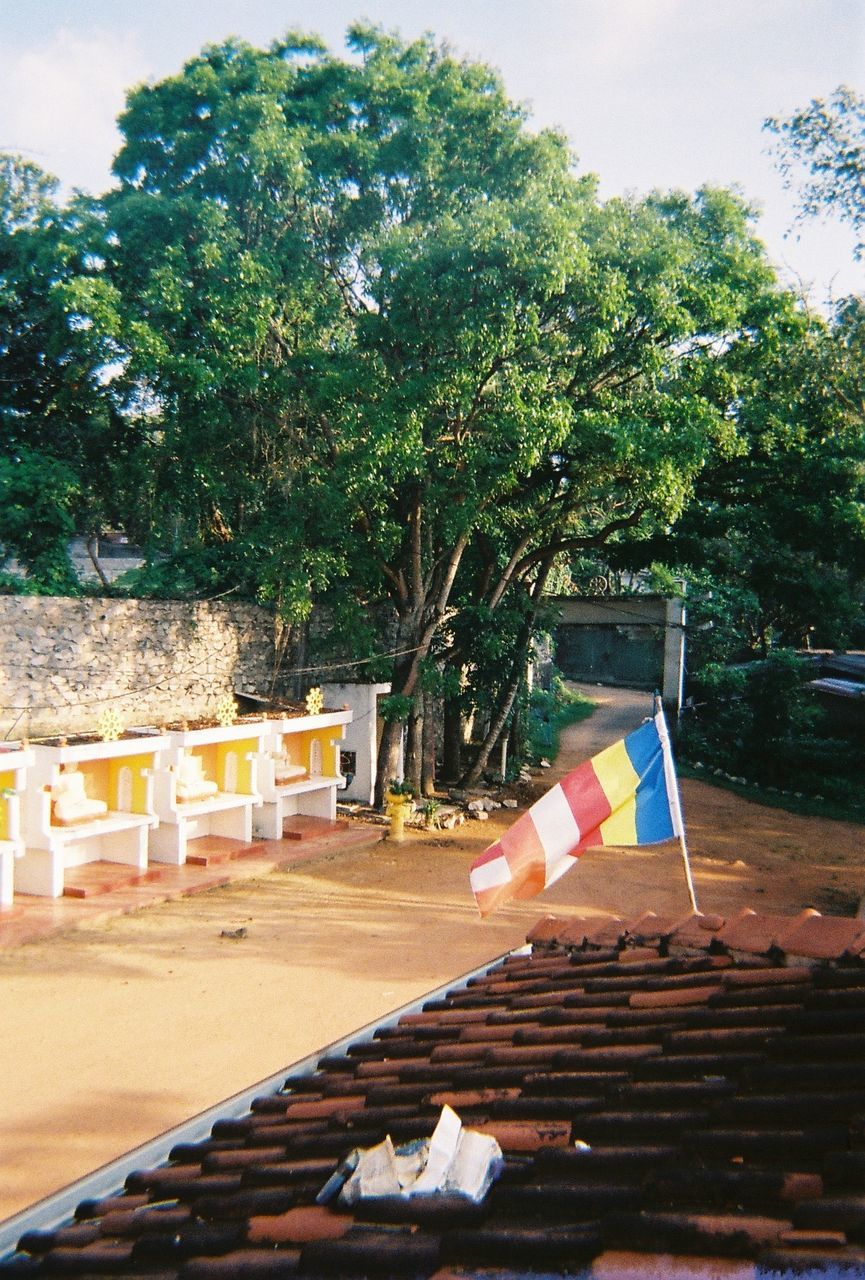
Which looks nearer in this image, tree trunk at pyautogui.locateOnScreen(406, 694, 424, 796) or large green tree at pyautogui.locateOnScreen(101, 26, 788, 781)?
large green tree at pyautogui.locateOnScreen(101, 26, 788, 781)

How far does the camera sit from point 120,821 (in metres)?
10.9

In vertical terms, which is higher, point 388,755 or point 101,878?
point 388,755

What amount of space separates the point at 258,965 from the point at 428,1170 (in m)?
7.11

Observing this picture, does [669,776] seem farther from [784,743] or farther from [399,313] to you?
[784,743]

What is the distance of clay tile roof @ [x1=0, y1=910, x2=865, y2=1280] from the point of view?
1.66 m

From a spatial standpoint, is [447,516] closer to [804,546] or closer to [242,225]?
[242,225]

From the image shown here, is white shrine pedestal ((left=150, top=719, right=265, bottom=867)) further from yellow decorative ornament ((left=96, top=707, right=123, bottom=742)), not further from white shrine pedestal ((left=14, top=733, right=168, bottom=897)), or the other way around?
yellow decorative ornament ((left=96, top=707, right=123, bottom=742))

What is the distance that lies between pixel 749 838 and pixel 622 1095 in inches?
506

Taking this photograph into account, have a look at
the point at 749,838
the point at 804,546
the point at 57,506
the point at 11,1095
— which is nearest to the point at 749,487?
the point at 804,546

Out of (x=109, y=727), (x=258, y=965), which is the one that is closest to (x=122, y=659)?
(x=109, y=727)

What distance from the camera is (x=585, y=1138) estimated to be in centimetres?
226

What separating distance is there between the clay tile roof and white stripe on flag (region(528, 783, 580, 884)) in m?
1.00

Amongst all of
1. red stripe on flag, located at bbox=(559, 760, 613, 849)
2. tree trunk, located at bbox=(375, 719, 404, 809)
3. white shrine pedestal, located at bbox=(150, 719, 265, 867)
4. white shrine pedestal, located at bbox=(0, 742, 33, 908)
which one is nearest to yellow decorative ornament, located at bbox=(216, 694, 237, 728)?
white shrine pedestal, located at bbox=(150, 719, 265, 867)

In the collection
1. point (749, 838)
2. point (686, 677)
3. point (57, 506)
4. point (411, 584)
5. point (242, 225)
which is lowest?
point (749, 838)
